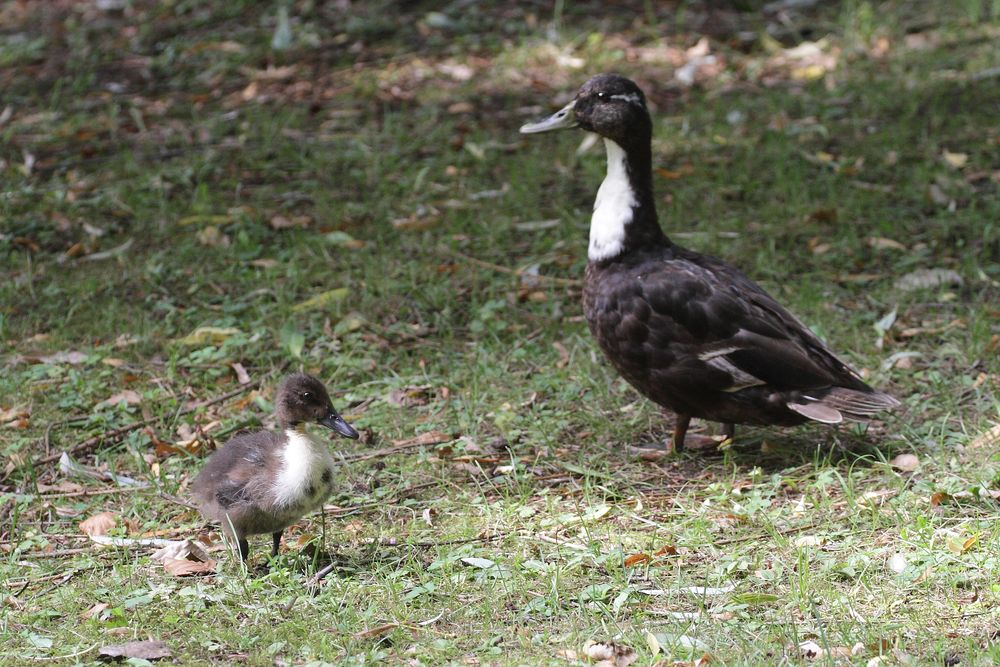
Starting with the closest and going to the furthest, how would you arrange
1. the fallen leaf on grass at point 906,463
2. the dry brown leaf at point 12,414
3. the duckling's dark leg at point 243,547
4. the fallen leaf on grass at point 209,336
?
the duckling's dark leg at point 243,547
the fallen leaf on grass at point 906,463
the dry brown leaf at point 12,414
the fallen leaf on grass at point 209,336

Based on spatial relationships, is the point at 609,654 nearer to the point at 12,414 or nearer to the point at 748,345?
the point at 748,345

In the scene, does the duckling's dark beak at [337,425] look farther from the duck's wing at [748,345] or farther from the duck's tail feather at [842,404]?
the duck's tail feather at [842,404]

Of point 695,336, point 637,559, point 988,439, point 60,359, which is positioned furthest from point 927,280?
point 60,359

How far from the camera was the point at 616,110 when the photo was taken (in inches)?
205

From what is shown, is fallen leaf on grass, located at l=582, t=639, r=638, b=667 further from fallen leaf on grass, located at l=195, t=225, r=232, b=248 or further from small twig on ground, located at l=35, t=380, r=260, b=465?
fallen leaf on grass, located at l=195, t=225, r=232, b=248

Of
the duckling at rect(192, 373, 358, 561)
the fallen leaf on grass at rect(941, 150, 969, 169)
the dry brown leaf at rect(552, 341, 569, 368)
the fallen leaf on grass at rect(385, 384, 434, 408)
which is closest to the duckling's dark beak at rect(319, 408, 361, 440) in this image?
the duckling at rect(192, 373, 358, 561)

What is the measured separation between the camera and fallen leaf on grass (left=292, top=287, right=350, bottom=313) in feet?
20.5

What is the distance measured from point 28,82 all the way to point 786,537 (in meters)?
7.43

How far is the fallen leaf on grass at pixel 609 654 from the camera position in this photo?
342 cm

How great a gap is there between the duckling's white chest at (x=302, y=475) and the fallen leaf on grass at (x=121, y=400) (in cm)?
158

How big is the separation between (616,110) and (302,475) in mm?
2114

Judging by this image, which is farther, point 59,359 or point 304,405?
point 59,359

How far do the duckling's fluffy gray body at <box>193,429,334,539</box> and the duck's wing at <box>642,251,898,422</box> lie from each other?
4.96 ft

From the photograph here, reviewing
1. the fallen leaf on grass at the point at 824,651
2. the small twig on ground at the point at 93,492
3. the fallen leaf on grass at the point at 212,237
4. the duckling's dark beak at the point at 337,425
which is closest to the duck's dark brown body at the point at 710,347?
the duckling's dark beak at the point at 337,425
